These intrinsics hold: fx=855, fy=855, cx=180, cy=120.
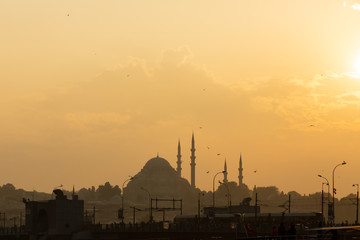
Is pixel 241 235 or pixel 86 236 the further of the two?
pixel 86 236

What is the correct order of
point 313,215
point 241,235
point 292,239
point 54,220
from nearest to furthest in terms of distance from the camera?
point 292,239 < point 241,235 < point 313,215 < point 54,220

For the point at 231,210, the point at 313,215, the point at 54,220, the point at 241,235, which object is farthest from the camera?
the point at 231,210

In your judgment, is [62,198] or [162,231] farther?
[62,198]

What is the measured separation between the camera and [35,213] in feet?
528

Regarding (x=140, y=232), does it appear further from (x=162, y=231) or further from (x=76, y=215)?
(x=76, y=215)

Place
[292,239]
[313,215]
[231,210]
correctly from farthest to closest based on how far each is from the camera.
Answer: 1. [231,210]
2. [313,215]
3. [292,239]

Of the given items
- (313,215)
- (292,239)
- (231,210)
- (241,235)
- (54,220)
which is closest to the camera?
(292,239)

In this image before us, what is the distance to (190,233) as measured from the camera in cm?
13525

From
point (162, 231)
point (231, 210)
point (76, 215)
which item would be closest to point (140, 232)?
point (162, 231)

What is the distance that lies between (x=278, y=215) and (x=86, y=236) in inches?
1401

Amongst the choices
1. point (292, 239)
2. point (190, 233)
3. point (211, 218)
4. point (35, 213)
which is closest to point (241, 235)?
point (190, 233)

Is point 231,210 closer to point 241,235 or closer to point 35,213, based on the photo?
point 35,213

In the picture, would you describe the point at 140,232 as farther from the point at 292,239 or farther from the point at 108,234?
the point at 292,239

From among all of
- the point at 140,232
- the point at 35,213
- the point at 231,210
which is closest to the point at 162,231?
the point at 140,232
